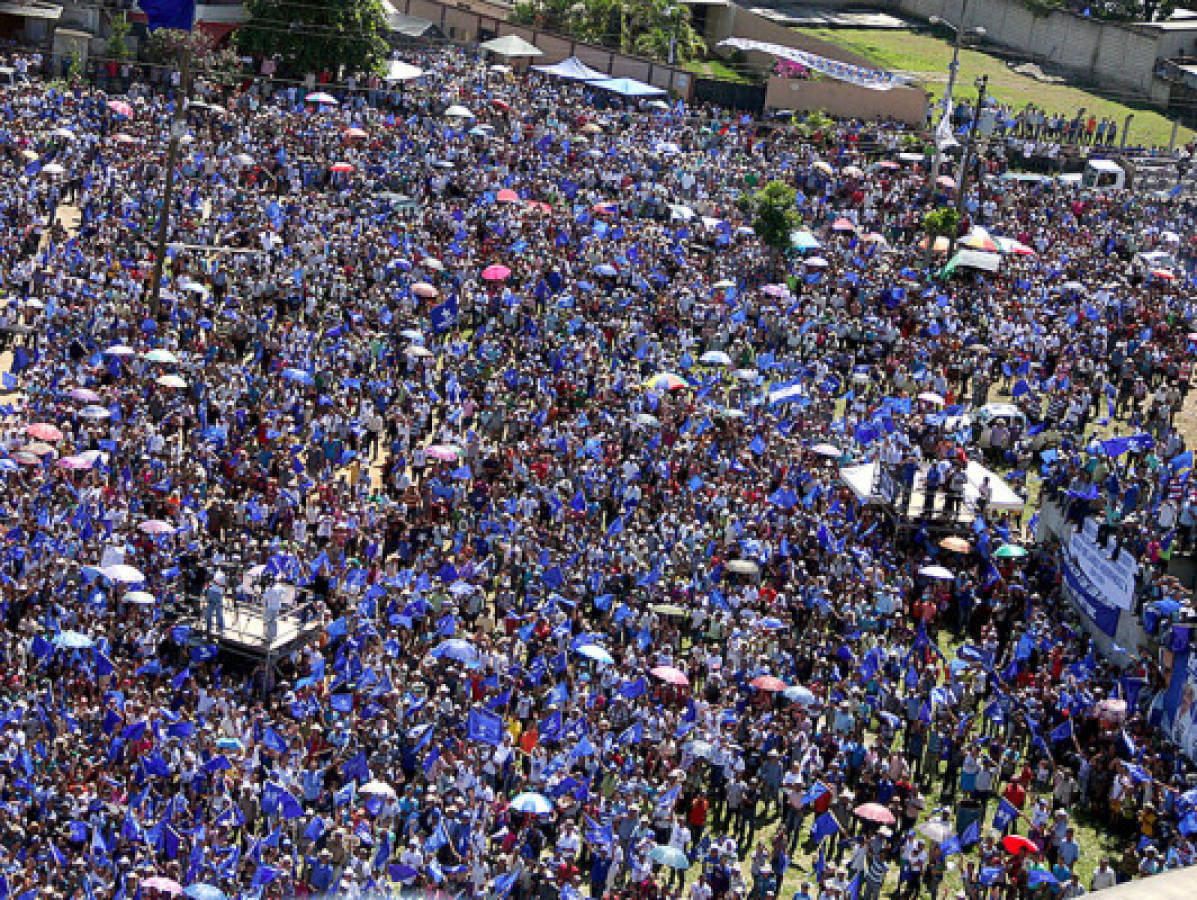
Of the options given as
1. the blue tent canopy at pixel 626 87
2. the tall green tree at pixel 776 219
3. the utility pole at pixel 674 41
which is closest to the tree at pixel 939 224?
the tall green tree at pixel 776 219

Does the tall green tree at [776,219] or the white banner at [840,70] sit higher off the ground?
the white banner at [840,70]

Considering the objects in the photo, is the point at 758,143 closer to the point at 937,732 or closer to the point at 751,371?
the point at 751,371

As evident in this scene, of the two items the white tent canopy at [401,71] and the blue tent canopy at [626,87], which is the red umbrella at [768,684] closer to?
the white tent canopy at [401,71]

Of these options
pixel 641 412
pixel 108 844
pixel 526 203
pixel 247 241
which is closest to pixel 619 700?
pixel 108 844

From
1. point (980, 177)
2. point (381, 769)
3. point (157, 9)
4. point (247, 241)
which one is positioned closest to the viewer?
point (381, 769)

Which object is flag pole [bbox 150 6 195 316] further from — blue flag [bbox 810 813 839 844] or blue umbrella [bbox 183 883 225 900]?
blue umbrella [bbox 183 883 225 900]

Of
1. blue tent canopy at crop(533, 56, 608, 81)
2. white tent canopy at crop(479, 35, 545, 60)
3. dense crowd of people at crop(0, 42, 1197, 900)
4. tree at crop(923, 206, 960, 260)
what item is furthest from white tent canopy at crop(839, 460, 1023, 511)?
white tent canopy at crop(479, 35, 545, 60)
